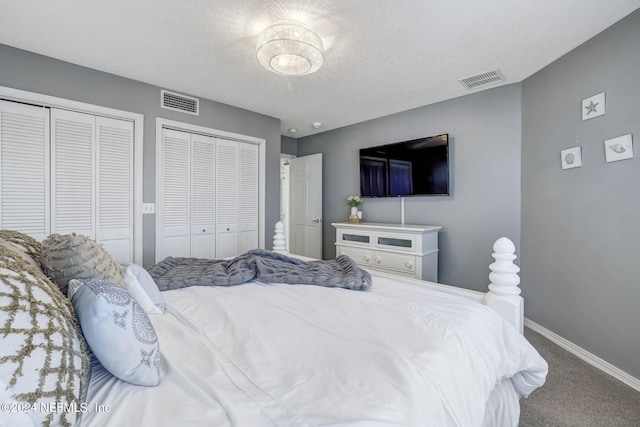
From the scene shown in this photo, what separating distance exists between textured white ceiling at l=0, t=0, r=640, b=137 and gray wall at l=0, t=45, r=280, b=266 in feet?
0.36

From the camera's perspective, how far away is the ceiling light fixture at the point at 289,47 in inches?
74.7

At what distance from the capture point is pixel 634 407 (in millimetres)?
1688

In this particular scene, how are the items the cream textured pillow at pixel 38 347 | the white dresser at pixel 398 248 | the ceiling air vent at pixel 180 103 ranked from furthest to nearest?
the white dresser at pixel 398 248, the ceiling air vent at pixel 180 103, the cream textured pillow at pixel 38 347

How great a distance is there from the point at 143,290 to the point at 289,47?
5.48ft

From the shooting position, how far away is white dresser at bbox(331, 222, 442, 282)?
10.6 ft

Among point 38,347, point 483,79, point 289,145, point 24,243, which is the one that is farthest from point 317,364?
point 289,145

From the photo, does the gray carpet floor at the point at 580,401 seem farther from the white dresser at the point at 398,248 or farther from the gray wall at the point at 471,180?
the white dresser at the point at 398,248

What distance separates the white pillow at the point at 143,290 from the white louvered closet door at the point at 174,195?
194cm

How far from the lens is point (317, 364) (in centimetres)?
85

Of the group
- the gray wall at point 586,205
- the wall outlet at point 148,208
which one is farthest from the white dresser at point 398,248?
the wall outlet at point 148,208

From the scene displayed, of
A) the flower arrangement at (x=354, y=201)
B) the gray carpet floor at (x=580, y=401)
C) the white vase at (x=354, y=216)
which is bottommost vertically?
the gray carpet floor at (x=580, y=401)

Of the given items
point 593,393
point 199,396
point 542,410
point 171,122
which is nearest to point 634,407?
point 593,393

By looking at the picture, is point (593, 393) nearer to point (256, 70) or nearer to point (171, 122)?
point (256, 70)

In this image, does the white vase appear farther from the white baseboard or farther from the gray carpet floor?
the gray carpet floor
